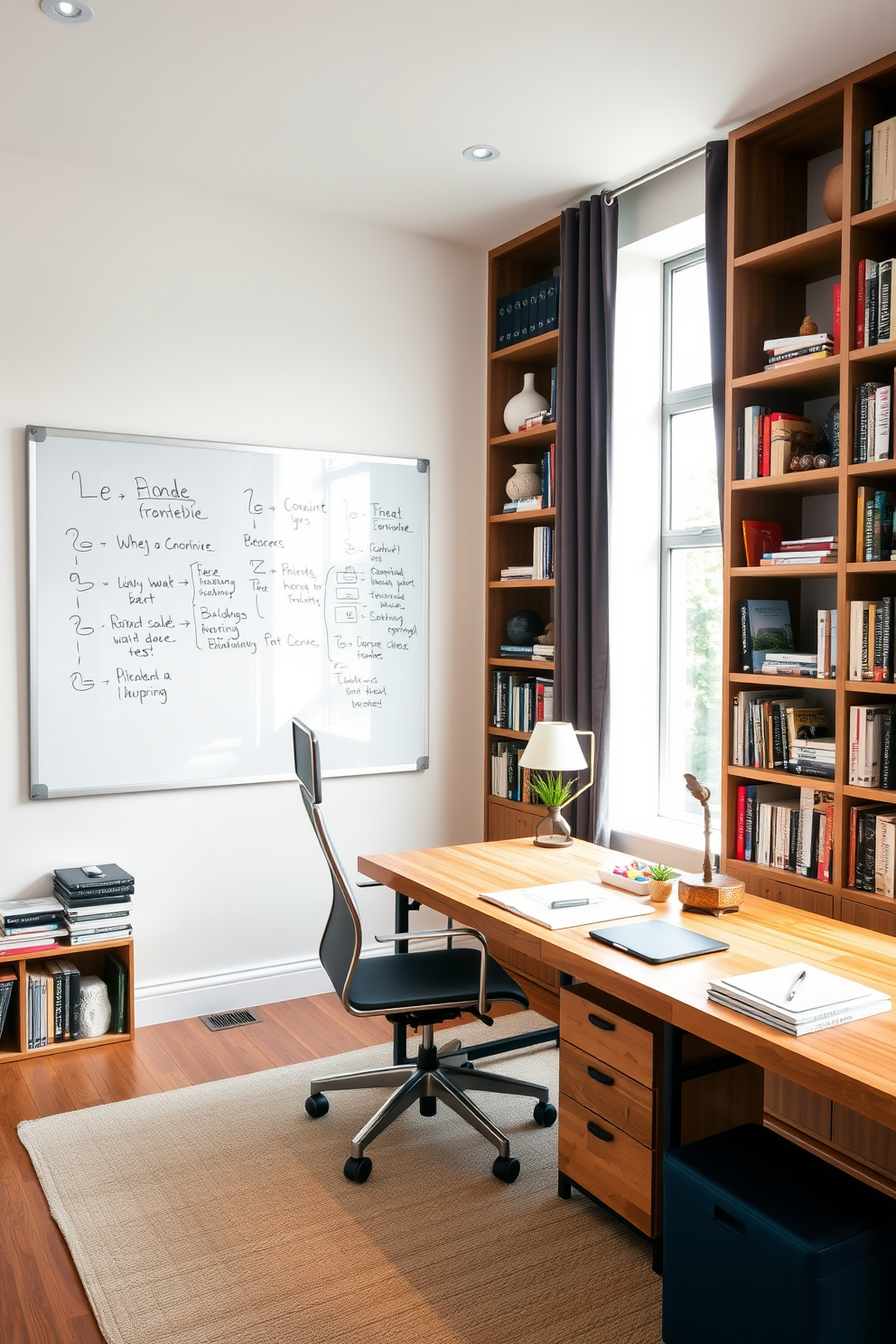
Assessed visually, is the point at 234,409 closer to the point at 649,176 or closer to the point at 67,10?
the point at 67,10

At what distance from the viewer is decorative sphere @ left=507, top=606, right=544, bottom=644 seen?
4.12 meters

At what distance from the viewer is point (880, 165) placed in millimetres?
2607

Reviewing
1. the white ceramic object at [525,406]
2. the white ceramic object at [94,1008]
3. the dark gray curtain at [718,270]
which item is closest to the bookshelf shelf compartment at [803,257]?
the dark gray curtain at [718,270]

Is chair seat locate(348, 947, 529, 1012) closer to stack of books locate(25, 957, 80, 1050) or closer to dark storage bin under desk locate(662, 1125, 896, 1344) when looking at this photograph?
dark storage bin under desk locate(662, 1125, 896, 1344)

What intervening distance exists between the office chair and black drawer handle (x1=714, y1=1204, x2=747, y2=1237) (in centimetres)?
81

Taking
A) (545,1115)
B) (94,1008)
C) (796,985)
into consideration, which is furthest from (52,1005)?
(796,985)

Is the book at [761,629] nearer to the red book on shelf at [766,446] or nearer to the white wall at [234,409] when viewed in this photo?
the red book on shelf at [766,446]

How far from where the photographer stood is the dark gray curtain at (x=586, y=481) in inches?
139

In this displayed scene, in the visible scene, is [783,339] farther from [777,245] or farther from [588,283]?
[588,283]

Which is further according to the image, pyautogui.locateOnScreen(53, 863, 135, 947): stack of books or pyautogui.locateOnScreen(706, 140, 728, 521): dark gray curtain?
pyautogui.locateOnScreen(53, 863, 135, 947): stack of books

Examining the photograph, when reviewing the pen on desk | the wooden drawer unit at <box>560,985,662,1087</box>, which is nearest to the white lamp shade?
the wooden drawer unit at <box>560,985,662,1087</box>

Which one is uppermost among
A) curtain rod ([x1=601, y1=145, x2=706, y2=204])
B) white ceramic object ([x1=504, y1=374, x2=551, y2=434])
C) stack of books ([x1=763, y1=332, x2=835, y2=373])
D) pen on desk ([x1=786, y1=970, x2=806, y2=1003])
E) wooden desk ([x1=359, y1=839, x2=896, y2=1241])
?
curtain rod ([x1=601, y1=145, x2=706, y2=204])

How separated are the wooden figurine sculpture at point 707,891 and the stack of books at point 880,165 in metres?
1.51

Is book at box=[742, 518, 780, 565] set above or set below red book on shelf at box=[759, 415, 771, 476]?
below
